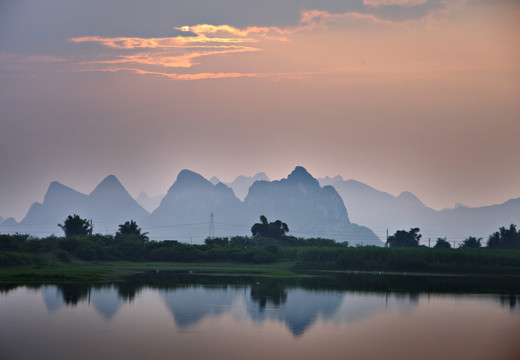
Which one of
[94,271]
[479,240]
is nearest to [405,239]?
[479,240]

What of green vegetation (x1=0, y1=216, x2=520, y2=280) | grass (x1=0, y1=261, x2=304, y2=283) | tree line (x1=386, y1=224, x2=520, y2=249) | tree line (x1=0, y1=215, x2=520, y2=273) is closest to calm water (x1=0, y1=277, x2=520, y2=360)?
grass (x1=0, y1=261, x2=304, y2=283)

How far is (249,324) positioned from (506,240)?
86.0 m

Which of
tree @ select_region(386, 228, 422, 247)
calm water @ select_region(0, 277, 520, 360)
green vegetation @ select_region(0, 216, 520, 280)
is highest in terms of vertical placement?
tree @ select_region(386, 228, 422, 247)

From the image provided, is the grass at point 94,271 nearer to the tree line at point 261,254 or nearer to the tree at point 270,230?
the tree line at point 261,254

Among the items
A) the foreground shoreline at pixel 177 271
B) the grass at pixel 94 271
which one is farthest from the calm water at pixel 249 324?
the foreground shoreline at pixel 177 271

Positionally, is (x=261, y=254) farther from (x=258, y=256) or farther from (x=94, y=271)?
(x=94, y=271)

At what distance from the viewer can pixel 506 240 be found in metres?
108

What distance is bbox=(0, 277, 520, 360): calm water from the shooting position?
85.0 feet

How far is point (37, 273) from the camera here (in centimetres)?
5875

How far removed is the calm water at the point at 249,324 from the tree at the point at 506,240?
62997 millimetres

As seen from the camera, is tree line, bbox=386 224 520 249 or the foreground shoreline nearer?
the foreground shoreline

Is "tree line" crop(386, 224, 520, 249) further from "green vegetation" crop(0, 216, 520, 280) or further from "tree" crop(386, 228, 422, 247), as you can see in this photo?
"green vegetation" crop(0, 216, 520, 280)

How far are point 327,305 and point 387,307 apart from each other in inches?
154

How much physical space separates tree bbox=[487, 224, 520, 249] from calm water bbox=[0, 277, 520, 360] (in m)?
63.0
